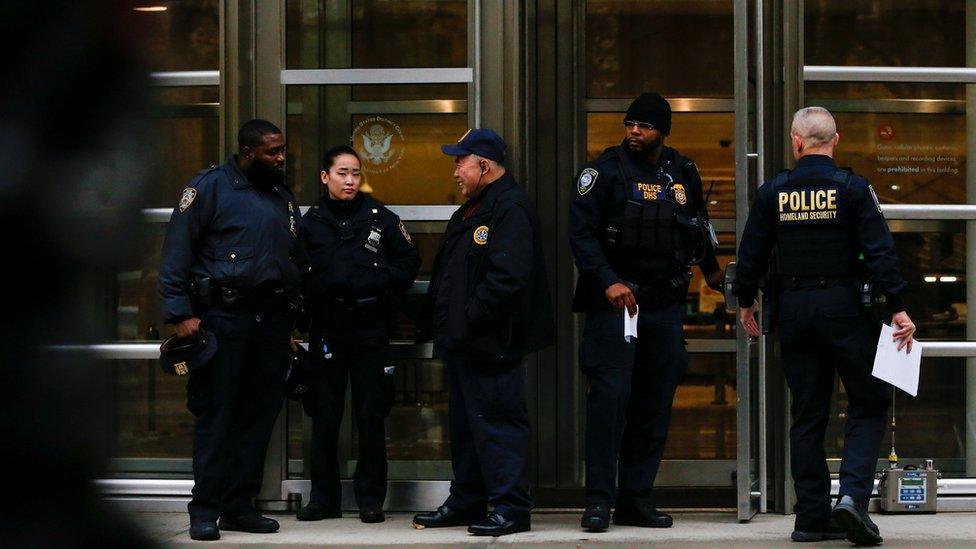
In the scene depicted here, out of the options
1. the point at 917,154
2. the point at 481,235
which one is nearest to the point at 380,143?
the point at 481,235

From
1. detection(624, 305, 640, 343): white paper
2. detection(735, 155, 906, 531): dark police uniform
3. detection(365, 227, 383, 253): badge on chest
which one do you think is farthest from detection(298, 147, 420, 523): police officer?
detection(735, 155, 906, 531): dark police uniform

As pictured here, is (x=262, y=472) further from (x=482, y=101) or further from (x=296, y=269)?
(x=482, y=101)

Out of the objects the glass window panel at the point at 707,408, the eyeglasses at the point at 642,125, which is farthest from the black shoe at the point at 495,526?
the glass window panel at the point at 707,408

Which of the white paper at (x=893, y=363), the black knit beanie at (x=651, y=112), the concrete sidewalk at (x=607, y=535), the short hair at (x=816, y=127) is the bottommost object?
the concrete sidewalk at (x=607, y=535)

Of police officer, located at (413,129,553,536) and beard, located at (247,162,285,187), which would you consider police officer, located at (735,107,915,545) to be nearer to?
police officer, located at (413,129,553,536)

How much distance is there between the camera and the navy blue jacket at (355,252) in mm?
6363

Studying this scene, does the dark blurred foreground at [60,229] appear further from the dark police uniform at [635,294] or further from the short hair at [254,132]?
the short hair at [254,132]

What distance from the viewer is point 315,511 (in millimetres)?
6523

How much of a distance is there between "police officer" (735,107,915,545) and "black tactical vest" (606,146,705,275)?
35 cm

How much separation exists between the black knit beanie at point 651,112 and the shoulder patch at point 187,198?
6.10 ft

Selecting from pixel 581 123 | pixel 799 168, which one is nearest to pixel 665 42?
pixel 581 123

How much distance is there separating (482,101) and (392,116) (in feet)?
1.47

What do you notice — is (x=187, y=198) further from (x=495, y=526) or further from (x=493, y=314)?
(x=495, y=526)

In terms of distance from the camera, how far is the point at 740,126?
20.2ft
